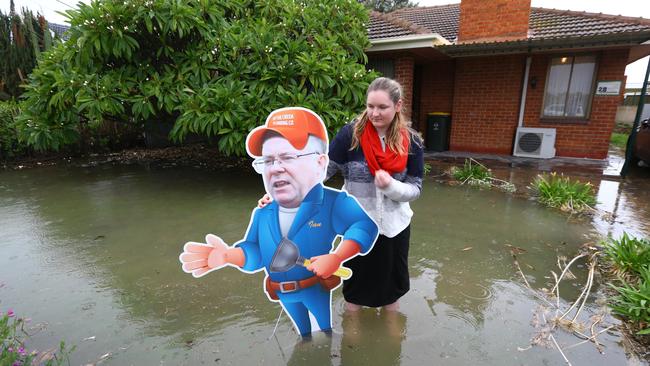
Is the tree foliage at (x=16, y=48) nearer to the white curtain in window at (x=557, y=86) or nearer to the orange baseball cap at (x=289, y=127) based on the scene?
the orange baseball cap at (x=289, y=127)

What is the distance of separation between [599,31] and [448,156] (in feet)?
12.7

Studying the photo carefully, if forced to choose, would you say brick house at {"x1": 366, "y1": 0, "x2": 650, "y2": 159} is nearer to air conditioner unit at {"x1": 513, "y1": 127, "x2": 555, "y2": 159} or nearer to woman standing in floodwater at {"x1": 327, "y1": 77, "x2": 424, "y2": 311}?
air conditioner unit at {"x1": 513, "y1": 127, "x2": 555, "y2": 159}

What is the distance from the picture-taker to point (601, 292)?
2.89 m

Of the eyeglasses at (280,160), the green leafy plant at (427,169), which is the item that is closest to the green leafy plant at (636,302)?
the eyeglasses at (280,160)

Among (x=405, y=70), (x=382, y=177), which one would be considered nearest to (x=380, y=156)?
(x=382, y=177)

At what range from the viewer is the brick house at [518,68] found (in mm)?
7652

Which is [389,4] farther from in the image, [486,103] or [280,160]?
[280,160]

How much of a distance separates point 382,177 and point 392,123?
0.35m

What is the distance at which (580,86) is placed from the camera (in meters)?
8.12

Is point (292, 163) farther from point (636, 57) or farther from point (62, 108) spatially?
point (636, 57)

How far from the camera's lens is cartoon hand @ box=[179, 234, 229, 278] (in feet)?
6.21

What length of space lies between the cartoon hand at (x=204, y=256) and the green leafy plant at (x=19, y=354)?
834 mm

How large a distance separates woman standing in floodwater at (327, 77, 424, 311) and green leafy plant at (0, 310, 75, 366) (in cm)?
178

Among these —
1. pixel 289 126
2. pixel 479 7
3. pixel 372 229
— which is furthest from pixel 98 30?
pixel 479 7
